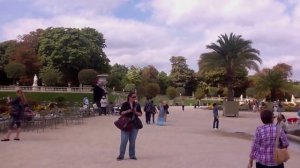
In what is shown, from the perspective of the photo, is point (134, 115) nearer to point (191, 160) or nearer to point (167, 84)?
point (191, 160)

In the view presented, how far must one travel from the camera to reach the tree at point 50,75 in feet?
215

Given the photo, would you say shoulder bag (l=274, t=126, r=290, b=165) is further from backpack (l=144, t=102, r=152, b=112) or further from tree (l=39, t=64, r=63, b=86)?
tree (l=39, t=64, r=63, b=86)

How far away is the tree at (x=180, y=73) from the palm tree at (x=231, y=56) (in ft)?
219

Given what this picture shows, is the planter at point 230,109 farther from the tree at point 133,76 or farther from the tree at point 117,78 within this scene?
the tree at point 133,76

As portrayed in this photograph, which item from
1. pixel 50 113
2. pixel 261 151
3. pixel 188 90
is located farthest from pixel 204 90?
pixel 261 151

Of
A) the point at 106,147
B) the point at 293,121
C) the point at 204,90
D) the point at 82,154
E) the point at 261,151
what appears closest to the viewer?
the point at 261,151

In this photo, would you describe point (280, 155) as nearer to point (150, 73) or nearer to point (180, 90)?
point (180, 90)

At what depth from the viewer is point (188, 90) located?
115312mm

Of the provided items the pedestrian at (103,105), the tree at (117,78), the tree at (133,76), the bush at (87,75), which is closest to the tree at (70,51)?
the bush at (87,75)

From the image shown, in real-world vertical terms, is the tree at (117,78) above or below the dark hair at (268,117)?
above

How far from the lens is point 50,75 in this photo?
6531cm

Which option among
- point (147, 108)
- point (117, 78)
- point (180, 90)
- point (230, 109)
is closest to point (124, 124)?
point (147, 108)

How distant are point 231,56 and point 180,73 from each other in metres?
68.6

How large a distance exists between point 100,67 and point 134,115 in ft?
207
